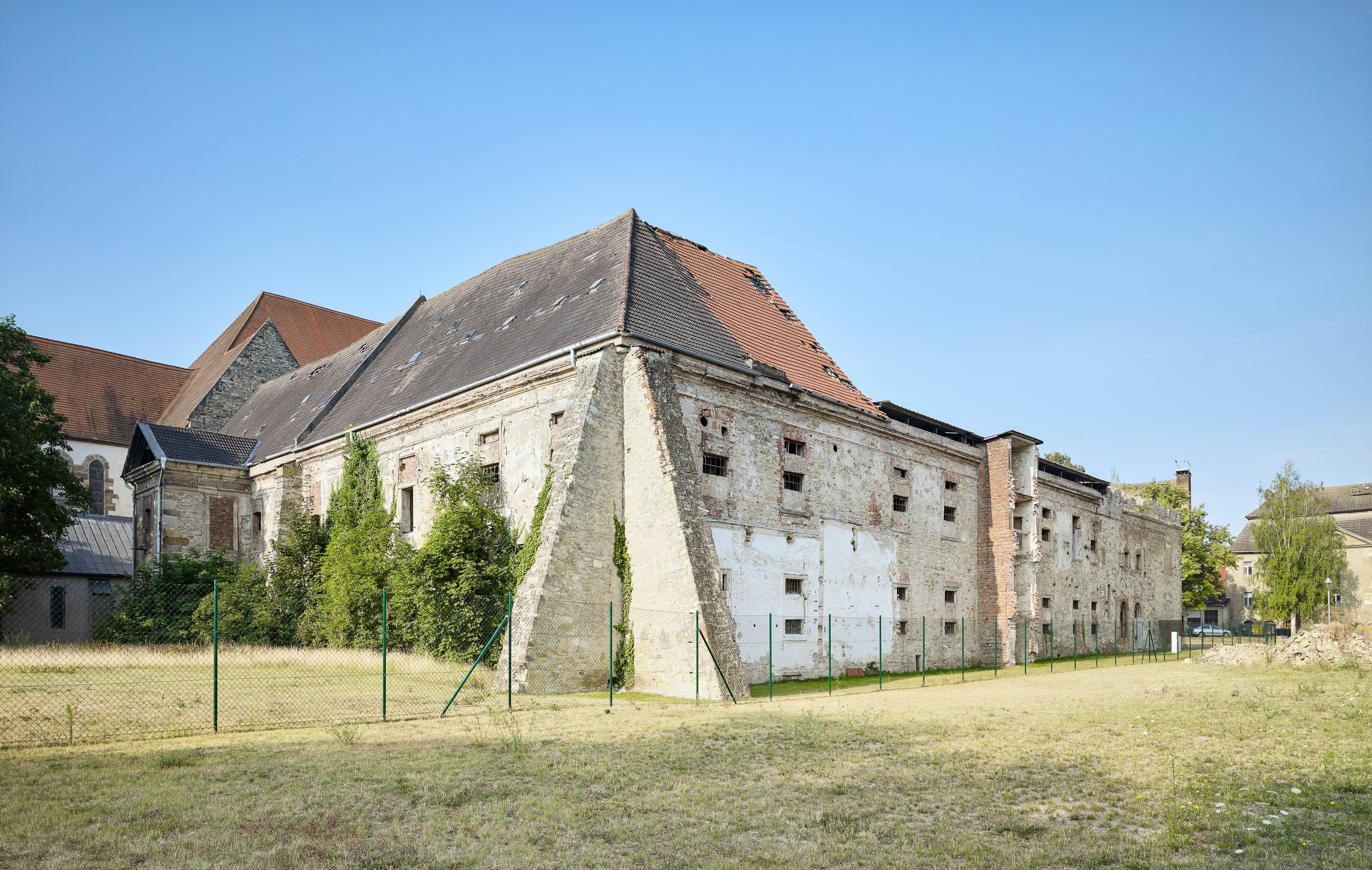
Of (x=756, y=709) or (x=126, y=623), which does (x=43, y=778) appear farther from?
(x=126, y=623)

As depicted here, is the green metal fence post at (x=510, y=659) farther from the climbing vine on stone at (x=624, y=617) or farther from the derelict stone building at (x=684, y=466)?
the climbing vine on stone at (x=624, y=617)

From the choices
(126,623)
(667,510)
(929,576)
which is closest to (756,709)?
(667,510)

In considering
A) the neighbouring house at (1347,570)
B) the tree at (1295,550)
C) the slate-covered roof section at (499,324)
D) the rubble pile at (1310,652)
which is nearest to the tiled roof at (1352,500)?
the neighbouring house at (1347,570)

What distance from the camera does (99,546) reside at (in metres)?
33.7

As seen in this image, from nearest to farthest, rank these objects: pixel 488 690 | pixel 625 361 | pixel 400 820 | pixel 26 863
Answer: pixel 26 863, pixel 400 820, pixel 488 690, pixel 625 361

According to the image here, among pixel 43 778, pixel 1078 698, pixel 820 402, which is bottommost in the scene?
pixel 1078 698

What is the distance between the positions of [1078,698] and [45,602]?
105 ft

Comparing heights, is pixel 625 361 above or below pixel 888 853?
above

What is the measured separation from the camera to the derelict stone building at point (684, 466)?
54.9 feet

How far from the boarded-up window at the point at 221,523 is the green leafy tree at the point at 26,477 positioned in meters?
3.70

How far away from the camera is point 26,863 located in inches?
233

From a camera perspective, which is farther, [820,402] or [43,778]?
[820,402]

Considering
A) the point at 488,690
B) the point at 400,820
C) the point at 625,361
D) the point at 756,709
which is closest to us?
the point at 400,820

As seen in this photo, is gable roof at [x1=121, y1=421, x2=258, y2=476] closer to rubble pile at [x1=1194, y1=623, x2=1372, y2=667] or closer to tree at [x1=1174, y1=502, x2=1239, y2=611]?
rubble pile at [x1=1194, y1=623, x2=1372, y2=667]
